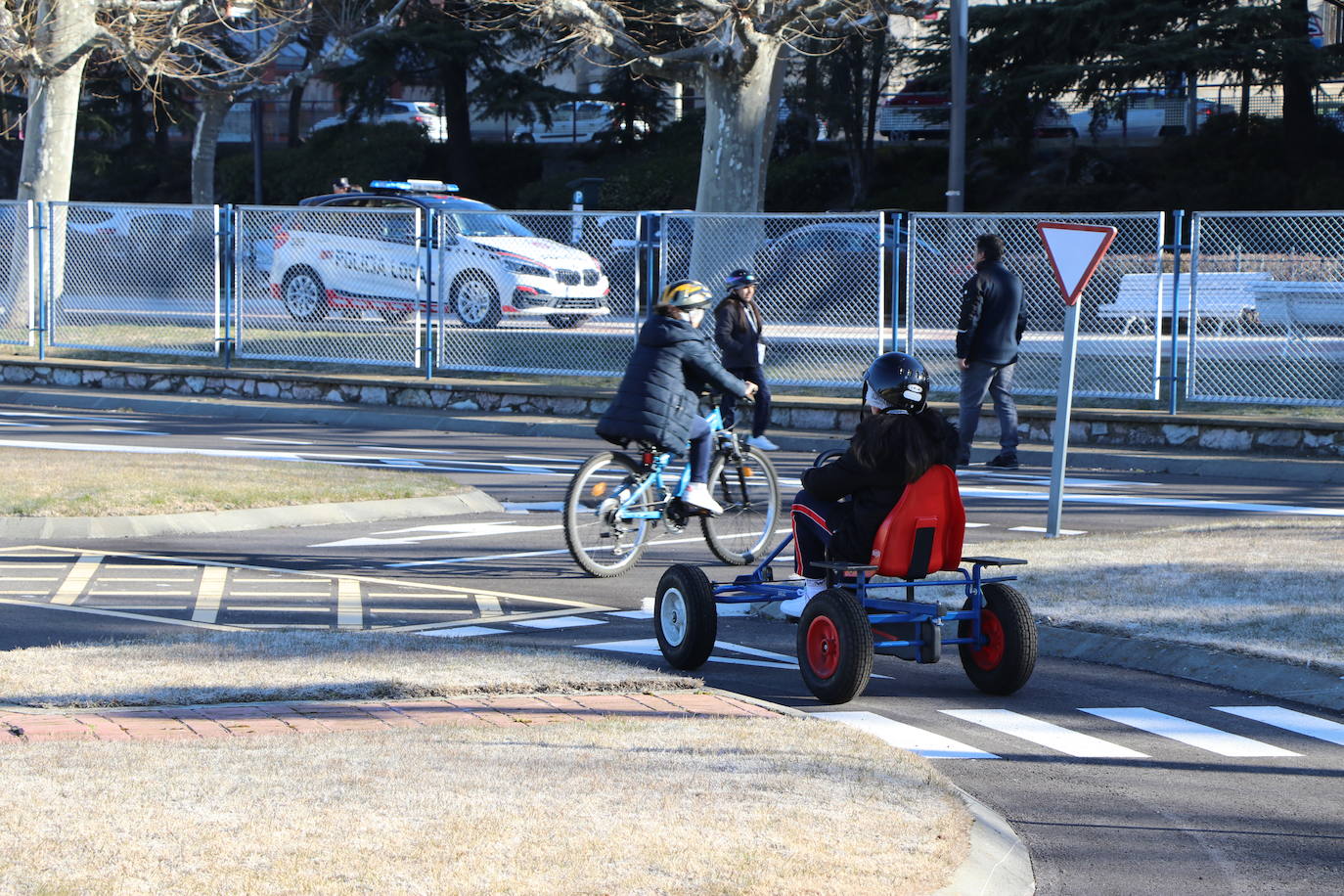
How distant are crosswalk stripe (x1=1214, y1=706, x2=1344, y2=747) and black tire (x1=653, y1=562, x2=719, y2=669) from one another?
2.16 m

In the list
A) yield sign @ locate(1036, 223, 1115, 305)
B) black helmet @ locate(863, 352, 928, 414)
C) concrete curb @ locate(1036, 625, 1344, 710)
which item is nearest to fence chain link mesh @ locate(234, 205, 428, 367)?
yield sign @ locate(1036, 223, 1115, 305)

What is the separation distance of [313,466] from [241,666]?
26.3 feet

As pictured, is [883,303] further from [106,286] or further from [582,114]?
[582,114]

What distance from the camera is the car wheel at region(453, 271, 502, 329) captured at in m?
22.0

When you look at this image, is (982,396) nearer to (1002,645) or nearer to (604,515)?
(604,515)

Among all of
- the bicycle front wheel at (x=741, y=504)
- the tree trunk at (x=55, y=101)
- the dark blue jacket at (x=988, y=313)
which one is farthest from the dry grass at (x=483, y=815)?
the tree trunk at (x=55, y=101)

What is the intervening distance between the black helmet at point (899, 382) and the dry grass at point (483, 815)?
5.47 feet

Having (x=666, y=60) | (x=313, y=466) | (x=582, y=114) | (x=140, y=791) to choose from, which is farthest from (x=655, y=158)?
(x=140, y=791)

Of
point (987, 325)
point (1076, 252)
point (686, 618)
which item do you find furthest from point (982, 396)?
point (686, 618)

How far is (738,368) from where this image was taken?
658 inches

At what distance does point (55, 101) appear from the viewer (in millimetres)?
27156

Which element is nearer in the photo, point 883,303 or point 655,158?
point 883,303

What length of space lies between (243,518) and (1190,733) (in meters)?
7.65

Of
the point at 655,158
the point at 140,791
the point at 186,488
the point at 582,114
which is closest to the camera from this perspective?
the point at 140,791
